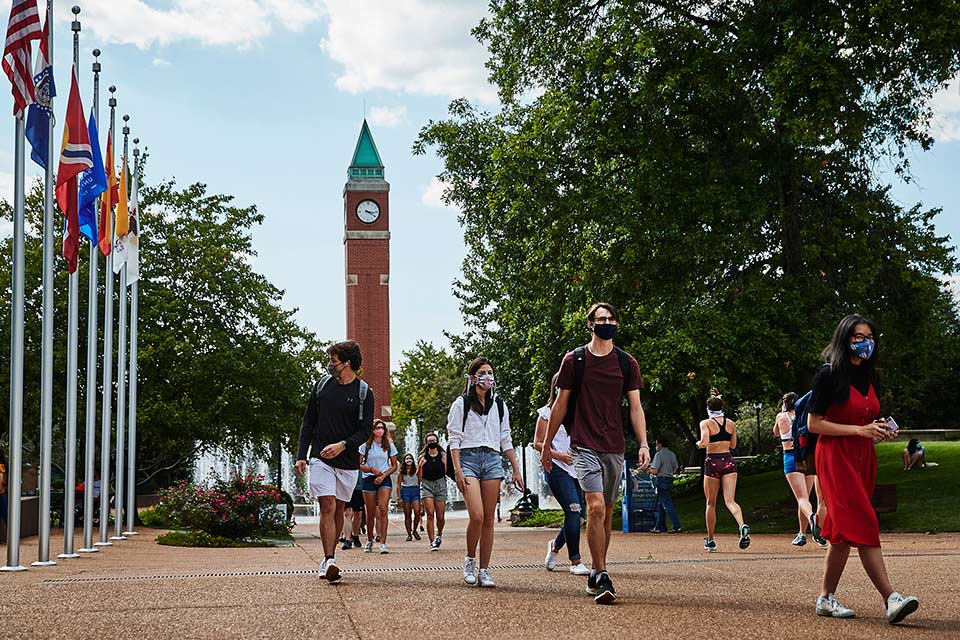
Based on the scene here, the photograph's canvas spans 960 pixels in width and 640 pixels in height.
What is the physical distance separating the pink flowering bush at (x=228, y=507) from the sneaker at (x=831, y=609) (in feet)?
52.4

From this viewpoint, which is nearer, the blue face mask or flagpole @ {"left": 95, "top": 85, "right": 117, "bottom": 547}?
the blue face mask

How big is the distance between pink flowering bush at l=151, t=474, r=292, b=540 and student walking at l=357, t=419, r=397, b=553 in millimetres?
5775

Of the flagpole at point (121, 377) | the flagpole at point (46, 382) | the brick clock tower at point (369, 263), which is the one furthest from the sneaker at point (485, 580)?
the brick clock tower at point (369, 263)

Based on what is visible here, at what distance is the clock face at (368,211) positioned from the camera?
75875 mm

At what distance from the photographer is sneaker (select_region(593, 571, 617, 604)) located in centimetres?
754

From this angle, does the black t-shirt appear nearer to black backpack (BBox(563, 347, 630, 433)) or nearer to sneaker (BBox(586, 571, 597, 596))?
black backpack (BBox(563, 347, 630, 433))

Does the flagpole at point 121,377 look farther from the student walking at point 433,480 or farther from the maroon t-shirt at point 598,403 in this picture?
the maroon t-shirt at point 598,403

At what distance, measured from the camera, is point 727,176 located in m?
20.2

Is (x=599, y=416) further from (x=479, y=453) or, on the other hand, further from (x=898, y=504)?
(x=898, y=504)

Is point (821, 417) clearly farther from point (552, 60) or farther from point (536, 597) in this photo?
point (552, 60)

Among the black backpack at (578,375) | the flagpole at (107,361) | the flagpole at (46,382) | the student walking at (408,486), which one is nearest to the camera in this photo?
the black backpack at (578,375)

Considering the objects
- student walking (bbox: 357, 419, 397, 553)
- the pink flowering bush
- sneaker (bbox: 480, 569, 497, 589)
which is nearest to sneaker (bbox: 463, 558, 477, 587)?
sneaker (bbox: 480, 569, 497, 589)

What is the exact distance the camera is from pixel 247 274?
33062mm

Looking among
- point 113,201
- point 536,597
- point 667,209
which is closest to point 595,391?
point 536,597
